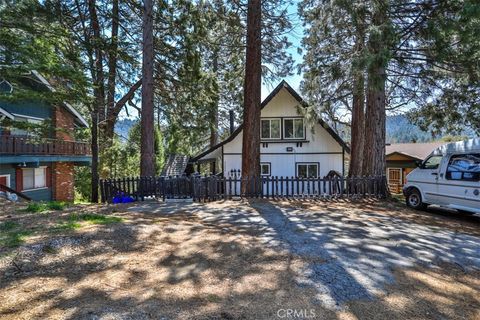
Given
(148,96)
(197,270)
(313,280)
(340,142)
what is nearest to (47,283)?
(197,270)

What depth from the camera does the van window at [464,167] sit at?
8456mm

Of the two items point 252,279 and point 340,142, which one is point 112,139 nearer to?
point 340,142

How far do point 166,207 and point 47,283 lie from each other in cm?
637

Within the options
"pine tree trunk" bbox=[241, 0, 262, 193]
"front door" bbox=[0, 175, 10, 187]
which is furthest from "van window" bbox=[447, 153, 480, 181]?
"front door" bbox=[0, 175, 10, 187]

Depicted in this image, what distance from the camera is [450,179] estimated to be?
9070 millimetres

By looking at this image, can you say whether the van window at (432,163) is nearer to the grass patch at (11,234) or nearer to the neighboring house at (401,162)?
the grass patch at (11,234)

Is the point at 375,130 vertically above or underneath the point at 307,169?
above

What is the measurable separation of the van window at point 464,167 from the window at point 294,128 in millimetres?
10780

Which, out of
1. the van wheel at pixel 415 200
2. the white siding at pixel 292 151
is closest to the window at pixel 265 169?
the white siding at pixel 292 151

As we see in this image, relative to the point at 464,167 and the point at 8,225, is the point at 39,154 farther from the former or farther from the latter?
the point at 464,167

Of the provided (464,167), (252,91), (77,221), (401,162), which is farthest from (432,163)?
(401,162)

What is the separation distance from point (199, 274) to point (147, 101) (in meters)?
11.6

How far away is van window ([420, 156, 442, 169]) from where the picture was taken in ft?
32.1

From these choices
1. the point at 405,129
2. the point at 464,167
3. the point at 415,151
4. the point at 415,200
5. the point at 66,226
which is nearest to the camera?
the point at 66,226
